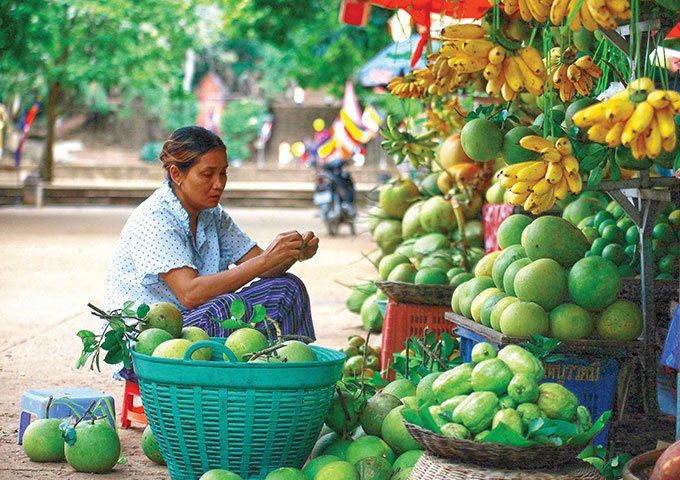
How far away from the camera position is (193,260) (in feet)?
11.6

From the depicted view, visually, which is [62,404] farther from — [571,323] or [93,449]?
[571,323]

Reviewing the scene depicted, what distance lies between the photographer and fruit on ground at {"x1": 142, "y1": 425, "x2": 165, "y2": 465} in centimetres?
301

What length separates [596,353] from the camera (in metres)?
2.89

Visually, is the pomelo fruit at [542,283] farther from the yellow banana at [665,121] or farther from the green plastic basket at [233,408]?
the yellow banana at [665,121]

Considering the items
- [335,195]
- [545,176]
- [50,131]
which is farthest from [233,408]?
[50,131]

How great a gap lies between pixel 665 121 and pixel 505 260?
1.44 meters

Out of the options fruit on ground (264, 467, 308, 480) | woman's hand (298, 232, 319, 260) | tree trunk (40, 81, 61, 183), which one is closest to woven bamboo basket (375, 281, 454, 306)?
woman's hand (298, 232, 319, 260)

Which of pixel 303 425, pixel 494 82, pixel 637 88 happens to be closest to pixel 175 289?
pixel 303 425

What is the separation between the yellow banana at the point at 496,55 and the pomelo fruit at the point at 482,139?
0.87 feet

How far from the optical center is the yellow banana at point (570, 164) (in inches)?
97.0

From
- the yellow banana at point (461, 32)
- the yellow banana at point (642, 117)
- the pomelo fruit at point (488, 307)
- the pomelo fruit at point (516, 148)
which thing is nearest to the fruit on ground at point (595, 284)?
the pomelo fruit at point (488, 307)

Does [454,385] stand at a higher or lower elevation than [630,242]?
lower

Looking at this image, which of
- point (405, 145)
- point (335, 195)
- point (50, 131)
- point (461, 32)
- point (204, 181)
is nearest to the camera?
point (461, 32)

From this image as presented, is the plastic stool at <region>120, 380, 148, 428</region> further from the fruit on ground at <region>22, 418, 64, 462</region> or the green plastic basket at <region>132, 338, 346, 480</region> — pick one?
the green plastic basket at <region>132, 338, 346, 480</region>
